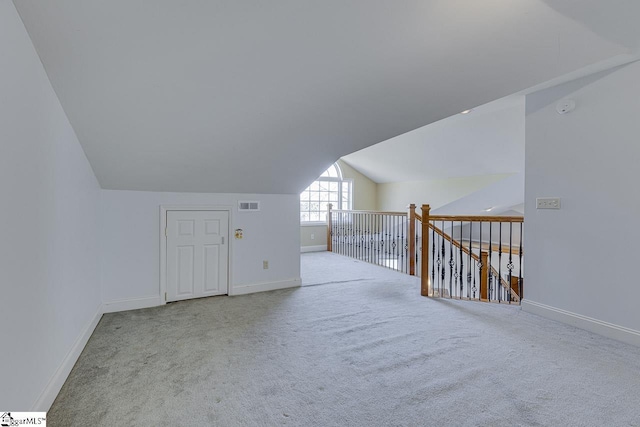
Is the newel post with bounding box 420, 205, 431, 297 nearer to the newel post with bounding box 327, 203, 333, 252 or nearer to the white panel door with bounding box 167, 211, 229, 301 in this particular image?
the white panel door with bounding box 167, 211, 229, 301

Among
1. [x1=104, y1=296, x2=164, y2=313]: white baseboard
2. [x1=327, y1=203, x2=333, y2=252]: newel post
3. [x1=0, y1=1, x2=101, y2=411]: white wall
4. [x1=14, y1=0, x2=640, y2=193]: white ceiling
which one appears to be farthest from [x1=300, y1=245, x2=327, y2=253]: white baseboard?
[x1=0, y1=1, x2=101, y2=411]: white wall

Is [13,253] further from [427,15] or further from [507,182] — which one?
[507,182]

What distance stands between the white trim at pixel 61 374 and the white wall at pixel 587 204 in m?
3.78

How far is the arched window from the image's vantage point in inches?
300

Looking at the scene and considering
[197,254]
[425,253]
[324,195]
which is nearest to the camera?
[197,254]

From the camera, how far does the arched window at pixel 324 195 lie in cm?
762

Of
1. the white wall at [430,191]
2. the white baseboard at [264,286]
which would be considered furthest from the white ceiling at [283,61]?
the white wall at [430,191]

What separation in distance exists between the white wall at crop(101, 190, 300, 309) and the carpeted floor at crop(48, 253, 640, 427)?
32cm

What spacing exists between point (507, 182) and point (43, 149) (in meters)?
6.29

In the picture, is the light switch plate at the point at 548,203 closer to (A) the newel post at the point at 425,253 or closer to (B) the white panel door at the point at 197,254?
(A) the newel post at the point at 425,253

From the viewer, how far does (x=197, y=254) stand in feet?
11.4

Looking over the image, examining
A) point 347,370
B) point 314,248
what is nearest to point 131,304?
point 347,370

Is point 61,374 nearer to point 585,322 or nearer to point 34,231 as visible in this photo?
point 34,231

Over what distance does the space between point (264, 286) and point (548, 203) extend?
10.4 feet
